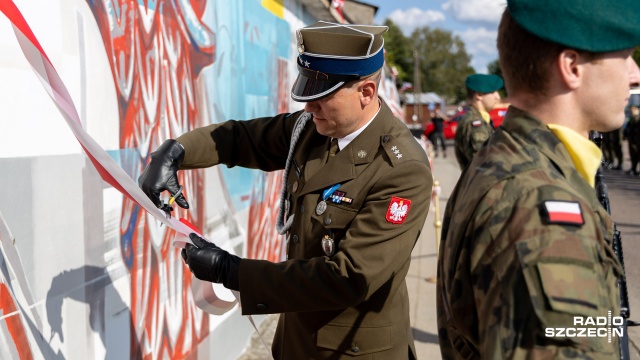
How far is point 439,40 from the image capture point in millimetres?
97375

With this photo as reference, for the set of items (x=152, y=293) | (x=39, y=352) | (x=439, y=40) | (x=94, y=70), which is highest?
(x=94, y=70)

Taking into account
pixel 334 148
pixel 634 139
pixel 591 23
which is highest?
pixel 591 23

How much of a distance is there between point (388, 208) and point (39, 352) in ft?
4.12

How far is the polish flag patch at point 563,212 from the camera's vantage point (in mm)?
1170

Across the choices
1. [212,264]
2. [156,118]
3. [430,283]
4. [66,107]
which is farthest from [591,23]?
[430,283]

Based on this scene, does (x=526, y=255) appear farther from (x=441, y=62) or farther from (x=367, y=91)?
(x=441, y=62)

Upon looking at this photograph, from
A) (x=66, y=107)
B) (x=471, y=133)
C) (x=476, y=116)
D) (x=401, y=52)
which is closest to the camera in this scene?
Answer: (x=66, y=107)

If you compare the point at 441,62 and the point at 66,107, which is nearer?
the point at 66,107

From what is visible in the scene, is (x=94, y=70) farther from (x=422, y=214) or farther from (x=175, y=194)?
(x=422, y=214)

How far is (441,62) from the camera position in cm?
9762

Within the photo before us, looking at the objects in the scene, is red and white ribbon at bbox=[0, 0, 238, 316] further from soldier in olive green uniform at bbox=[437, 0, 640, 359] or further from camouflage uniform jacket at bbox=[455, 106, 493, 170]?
camouflage uniform jacket at bbox=[455, 106, 493, 170]

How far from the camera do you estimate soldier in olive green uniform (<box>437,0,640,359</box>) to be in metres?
1.16

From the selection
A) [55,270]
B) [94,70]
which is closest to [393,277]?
A: [55,270]

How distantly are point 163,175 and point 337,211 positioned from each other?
60cm
